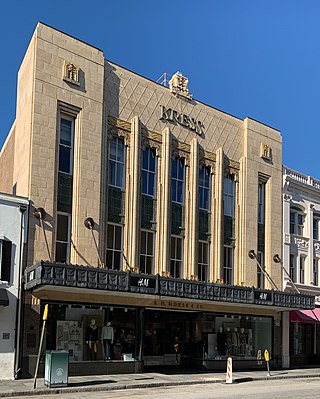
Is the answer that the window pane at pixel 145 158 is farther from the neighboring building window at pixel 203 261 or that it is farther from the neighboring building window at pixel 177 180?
the neighboring building window at pixel 203 261

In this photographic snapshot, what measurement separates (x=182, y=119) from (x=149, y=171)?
3.63 meters

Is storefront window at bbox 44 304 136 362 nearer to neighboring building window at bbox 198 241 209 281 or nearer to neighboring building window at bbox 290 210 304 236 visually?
neighboring building window at bbox 198 241 209 281

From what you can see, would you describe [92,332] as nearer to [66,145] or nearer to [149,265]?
[149,265]

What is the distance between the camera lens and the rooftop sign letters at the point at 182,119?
102ft

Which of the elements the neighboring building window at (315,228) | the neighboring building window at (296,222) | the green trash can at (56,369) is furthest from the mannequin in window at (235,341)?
the green trash can at (56,369)

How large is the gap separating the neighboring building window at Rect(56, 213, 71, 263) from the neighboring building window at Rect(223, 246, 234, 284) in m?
9.93

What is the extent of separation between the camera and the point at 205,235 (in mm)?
32125

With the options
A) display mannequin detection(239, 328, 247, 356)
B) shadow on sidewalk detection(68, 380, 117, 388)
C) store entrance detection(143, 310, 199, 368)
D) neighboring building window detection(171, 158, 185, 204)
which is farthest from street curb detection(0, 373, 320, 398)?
neighboring building window detection(171, 158, 185, 204)

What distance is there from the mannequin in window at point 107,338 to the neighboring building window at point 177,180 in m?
7.33

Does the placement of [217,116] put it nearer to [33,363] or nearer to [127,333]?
[127,333]

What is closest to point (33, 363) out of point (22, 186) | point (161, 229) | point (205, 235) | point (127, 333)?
point (127, 333)

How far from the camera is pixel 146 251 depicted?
96.7 ft

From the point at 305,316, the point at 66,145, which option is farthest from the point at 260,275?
the point at 66,145

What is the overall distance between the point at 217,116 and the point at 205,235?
22.1ft
